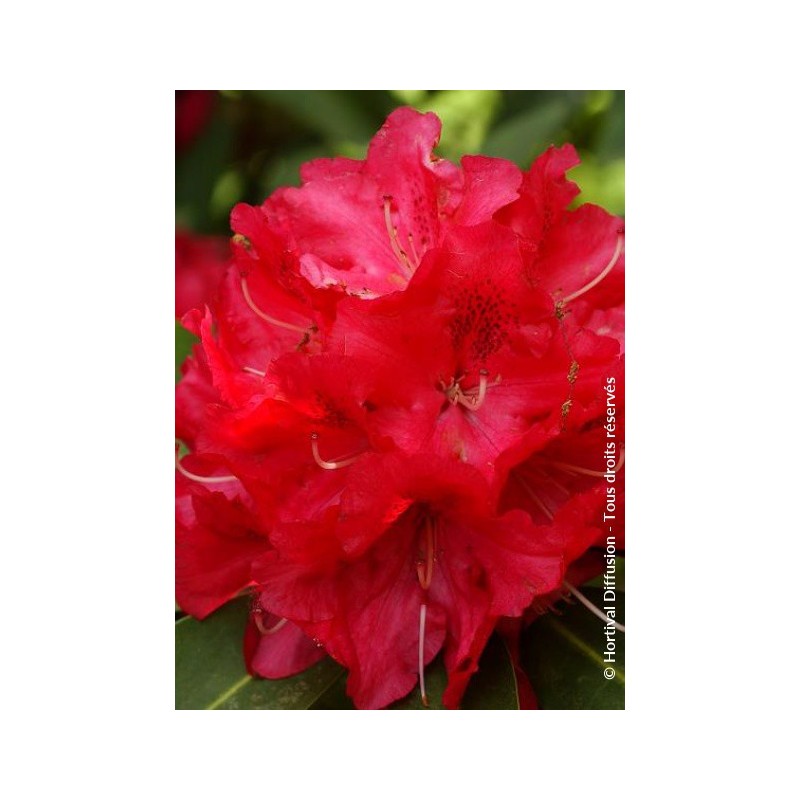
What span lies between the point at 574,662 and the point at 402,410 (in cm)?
31

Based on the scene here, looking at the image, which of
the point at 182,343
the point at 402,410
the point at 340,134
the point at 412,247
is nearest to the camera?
the point at 402,410

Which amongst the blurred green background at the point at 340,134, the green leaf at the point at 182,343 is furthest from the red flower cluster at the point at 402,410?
the blurred green background at the point at 340,134

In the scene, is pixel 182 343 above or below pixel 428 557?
above

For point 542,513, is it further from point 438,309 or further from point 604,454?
point 438,309

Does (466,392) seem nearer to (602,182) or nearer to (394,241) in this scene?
(394,241)

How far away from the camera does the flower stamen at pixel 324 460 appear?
2.78 feet

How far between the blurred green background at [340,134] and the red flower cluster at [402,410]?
1.40 feet

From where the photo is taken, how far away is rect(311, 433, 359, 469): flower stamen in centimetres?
85

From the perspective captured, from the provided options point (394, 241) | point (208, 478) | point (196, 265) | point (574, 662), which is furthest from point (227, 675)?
point (196, 265)

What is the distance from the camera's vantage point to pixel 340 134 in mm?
1587

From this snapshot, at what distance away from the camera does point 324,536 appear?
82 centimetres

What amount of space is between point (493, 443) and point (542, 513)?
90 millimetres

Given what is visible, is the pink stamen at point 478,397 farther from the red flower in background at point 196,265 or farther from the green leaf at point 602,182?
the green leaf at point 602,182
